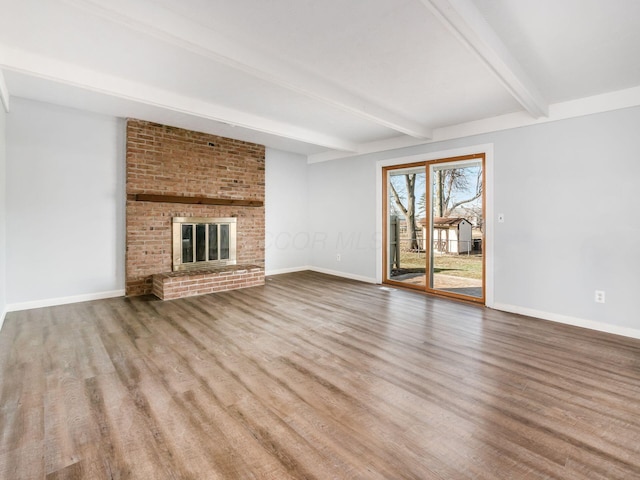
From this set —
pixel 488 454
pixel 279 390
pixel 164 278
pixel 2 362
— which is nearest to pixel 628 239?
pixel 488 454

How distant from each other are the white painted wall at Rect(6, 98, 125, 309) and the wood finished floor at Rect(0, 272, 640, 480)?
0.60m

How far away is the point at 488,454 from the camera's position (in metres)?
1.60

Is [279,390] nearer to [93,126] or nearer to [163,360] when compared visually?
[163,360]

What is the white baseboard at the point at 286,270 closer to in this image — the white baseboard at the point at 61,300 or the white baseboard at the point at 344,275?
the white baseboard at the point at 344,275

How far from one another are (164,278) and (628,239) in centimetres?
552

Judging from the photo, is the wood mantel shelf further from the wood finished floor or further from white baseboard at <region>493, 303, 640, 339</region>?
white baseboard at <region>493, 303, 640, 339</region>

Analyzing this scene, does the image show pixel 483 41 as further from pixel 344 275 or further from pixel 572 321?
pixel 344 275

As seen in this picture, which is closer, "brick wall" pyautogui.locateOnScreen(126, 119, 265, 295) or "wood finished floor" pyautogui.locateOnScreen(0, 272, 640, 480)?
"wood finished floor" pyautogui.locateOnScreen(0, 272, 640, 480)

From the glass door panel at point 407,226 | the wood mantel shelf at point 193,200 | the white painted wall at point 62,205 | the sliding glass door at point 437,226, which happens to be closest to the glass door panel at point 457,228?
the sliding glass door at point 437,226

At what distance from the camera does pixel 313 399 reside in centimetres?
209

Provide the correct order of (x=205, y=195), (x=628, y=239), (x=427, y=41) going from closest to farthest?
(x=427, y=41)
(x=628, y=239)
(x=205, y=195)

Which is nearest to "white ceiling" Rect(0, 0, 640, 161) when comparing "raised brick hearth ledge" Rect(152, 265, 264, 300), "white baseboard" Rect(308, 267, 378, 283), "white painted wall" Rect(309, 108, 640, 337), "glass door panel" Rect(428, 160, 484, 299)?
"white painted wall" Rect(309, 108, 640, 337)

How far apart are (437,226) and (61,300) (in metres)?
5.38

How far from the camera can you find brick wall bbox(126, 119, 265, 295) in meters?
4.68
